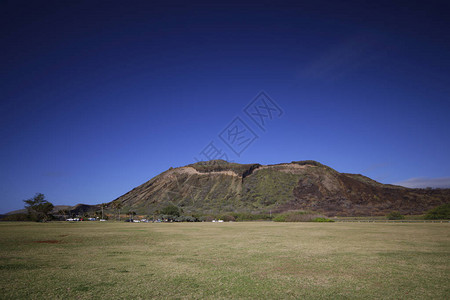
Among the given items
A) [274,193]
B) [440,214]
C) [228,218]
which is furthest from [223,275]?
[274,193]

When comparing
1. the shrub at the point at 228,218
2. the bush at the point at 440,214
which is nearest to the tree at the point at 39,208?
the shrub at the point at 228,218

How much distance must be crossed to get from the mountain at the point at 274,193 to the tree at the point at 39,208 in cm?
4755

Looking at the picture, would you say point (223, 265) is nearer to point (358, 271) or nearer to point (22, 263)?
point (358, 271)

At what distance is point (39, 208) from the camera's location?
208 feet

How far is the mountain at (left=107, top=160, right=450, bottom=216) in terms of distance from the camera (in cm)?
10926

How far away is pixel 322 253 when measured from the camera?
1400 cm

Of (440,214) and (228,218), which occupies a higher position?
(228,218)

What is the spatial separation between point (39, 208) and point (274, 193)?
91.2 meters

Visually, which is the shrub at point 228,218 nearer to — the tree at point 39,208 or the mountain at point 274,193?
the mountain at point 274,193

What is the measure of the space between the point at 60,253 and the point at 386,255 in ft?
55.3

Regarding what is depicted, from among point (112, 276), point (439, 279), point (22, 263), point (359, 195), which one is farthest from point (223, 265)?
point (359, 195)

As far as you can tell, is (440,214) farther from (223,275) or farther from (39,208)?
(39,208)

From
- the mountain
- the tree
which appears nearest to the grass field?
the tree

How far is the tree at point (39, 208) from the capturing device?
61.2m
